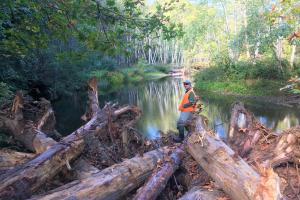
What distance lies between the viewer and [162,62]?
71562 millimetres

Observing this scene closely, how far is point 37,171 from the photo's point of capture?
4.82 meters

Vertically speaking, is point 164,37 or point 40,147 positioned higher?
point 164,37

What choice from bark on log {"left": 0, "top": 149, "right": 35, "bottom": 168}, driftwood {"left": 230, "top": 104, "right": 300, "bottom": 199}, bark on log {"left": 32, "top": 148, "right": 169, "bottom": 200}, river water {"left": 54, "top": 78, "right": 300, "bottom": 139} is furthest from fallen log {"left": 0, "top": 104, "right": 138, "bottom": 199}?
river water {"left": 54, "top": 78, "right": 300, "bottom": 139}

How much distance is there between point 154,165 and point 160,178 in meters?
0.62

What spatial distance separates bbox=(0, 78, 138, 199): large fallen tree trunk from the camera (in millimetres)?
4336

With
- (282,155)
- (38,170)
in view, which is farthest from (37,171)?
(282,155)

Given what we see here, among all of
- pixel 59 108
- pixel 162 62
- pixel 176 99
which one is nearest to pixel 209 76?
pixel 176 99

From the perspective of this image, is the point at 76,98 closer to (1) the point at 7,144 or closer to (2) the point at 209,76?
(2) the point at 209,76

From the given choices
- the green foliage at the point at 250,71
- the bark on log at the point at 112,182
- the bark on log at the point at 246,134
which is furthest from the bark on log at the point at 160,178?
the green foliage at the point at 250,71

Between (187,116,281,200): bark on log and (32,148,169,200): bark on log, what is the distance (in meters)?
0.88

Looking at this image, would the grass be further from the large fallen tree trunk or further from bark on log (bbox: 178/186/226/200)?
the large fallen tree trunk

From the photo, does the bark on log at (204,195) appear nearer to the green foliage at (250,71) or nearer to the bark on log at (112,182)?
the bark on log at (112,182)

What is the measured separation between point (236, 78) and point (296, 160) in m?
24.3

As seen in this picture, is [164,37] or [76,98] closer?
[164,37]
